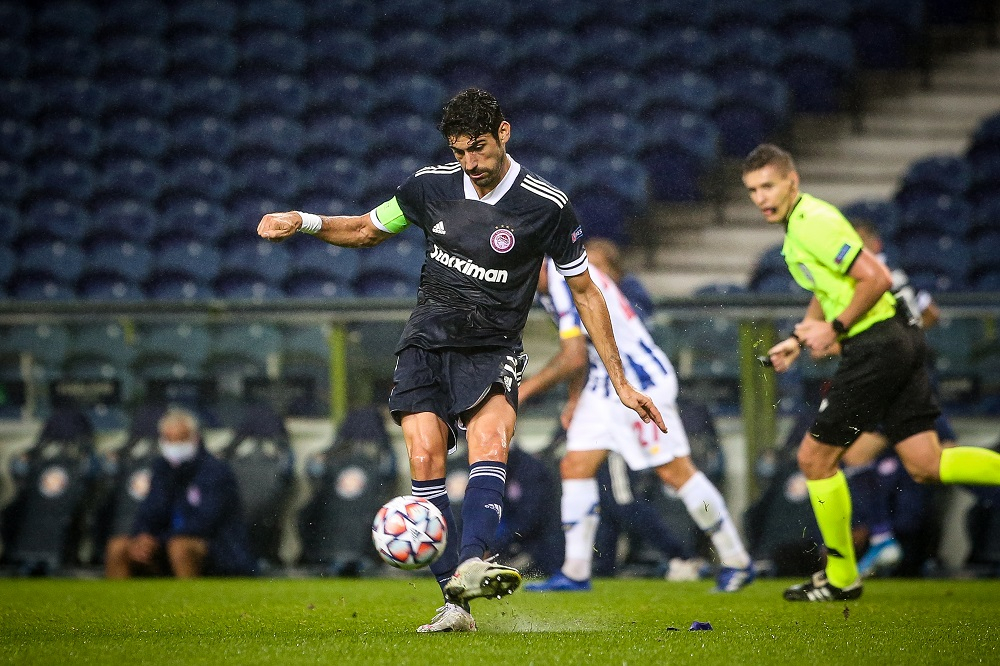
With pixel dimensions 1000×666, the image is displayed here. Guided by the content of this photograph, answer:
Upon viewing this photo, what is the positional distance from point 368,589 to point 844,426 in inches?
111

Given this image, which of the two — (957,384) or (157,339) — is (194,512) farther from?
(957,384)

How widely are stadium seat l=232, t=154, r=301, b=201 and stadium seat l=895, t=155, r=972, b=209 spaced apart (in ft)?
18.3

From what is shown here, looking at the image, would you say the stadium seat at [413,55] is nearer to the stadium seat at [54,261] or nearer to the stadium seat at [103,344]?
the stadium seat at [54,261]

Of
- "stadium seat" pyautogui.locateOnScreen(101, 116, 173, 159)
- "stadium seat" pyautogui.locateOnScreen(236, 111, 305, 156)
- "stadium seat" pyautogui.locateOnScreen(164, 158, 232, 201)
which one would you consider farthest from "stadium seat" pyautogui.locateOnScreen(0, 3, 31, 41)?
"stadium seat" pyautogui.locateOnScreen(236, 111, 305, 156)

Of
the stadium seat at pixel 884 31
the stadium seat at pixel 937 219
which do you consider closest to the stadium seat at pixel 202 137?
the stadium seat at pixel 937 219

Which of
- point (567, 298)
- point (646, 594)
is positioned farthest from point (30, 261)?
point (646, 594)

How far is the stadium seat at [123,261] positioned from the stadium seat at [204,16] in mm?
3031

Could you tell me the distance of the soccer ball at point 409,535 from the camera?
4039 mm

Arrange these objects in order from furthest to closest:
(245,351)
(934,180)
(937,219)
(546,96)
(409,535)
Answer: (546,96) → (934,180) → (937,219) → (245,351) → (409,535)

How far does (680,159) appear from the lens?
1171cm

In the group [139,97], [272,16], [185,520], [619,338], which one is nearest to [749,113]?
[272,16]

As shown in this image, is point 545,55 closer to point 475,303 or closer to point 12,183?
point 12,183

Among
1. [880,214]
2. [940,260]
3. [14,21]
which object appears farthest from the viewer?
[14,21]

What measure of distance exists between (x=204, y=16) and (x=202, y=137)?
1776 mm
